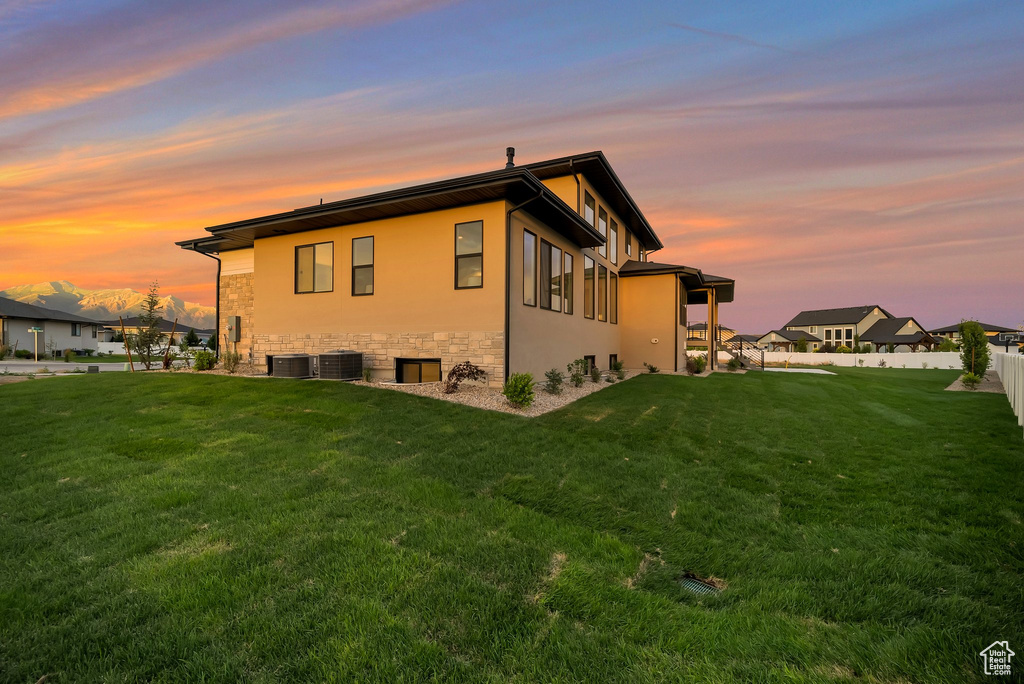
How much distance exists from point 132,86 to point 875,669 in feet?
50.4

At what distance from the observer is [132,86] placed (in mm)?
9656

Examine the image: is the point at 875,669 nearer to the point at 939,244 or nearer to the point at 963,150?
the point at 963,150

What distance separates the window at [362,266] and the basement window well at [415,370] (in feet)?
7.22

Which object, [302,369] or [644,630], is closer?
[644,630]

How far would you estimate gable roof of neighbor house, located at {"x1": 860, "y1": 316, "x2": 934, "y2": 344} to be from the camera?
5244 cm

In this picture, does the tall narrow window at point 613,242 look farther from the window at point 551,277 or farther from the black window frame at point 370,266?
the black window frame at point 370,266

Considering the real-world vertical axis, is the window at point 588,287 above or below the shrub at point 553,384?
above

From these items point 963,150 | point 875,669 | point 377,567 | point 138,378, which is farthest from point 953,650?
point 963,150

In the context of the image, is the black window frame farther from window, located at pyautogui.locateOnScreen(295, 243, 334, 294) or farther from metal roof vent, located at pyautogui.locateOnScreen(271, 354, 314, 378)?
metal roof vent, located at pyautogui.locateOnScreen(271, 354, 314, 378)

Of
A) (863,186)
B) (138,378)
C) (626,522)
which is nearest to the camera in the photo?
(626,522)

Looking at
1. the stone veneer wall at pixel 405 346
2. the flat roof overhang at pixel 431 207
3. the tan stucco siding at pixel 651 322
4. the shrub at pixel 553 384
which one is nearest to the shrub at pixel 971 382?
the tan stucco siding at pixel 651 322

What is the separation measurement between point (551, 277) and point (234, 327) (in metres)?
11.4

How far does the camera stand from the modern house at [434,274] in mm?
9609

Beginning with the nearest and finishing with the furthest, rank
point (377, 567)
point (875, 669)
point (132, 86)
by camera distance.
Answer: point (875, 669), point (377, 567), point (132, 86)
